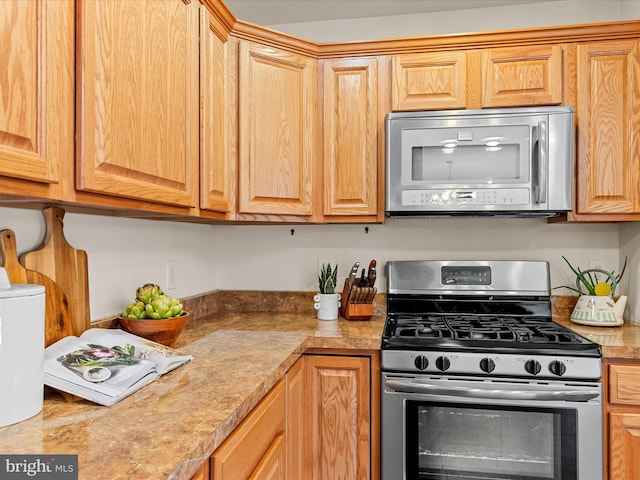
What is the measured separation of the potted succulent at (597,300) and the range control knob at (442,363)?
30.3 inches

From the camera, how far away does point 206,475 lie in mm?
917

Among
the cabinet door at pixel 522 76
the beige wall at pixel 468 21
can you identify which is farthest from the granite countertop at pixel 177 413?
the beige wall at pixel 468 21

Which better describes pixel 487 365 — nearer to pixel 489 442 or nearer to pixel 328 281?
pixel 489 442

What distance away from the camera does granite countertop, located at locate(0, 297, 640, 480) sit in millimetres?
779

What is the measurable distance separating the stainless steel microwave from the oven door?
725 mm

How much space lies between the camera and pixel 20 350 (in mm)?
884

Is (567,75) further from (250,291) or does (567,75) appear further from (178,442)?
(178,442)

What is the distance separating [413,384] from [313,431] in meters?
0.44

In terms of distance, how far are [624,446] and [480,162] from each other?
1206mm

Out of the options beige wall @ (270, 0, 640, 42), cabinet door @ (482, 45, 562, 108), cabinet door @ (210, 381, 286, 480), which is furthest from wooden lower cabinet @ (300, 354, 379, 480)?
beige wall @ (270, 0, 640, 42)

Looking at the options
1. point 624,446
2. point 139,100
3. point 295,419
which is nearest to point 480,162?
point 624,446

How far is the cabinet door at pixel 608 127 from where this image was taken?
193cm

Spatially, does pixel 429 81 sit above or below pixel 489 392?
above

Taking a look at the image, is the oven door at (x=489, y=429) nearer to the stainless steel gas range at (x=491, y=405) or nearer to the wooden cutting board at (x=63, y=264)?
the stainless steel gas range at (x=491, y=405)
